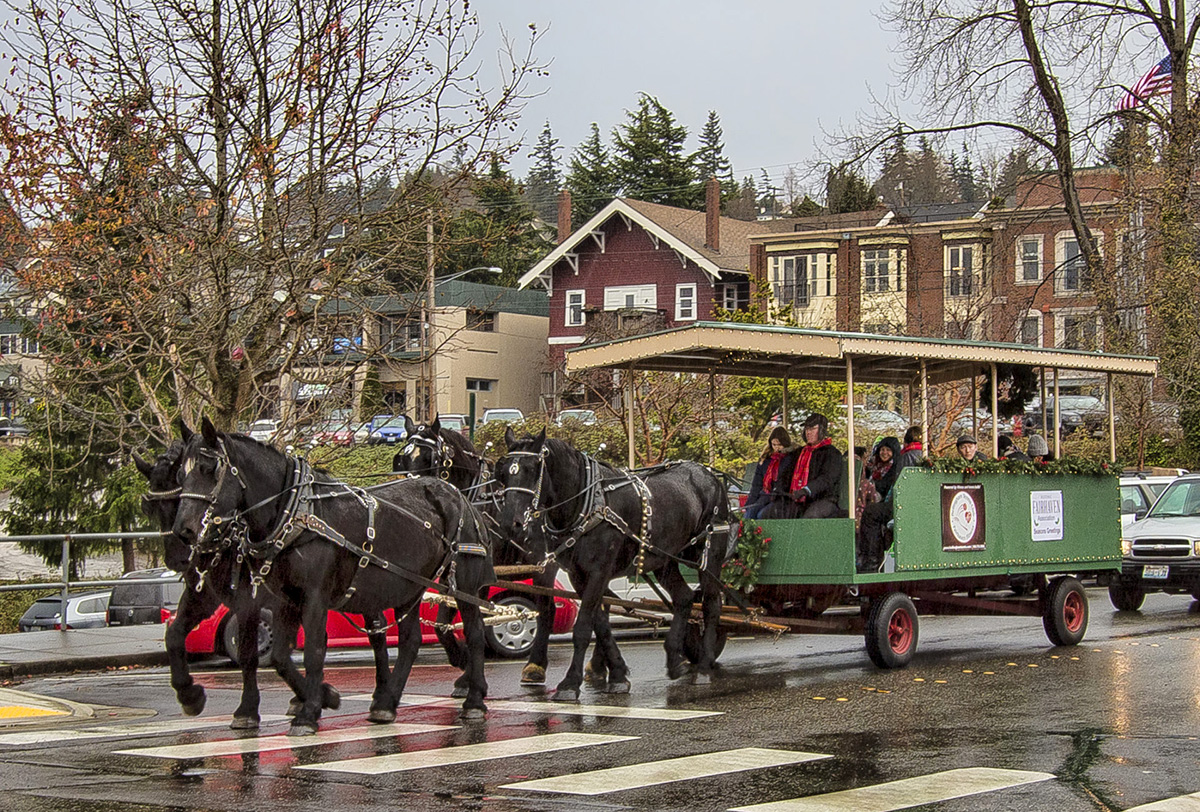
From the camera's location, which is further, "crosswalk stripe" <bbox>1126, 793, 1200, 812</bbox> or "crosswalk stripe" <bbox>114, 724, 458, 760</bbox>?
"crosswalk stripe" <bbox>114, 724, 458, 760</bbox>

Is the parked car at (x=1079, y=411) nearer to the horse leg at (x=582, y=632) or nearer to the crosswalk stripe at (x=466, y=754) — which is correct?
the horse leg at (x=582, y=632)

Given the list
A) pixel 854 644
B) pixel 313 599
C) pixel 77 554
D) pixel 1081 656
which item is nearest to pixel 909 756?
pixel 313 599

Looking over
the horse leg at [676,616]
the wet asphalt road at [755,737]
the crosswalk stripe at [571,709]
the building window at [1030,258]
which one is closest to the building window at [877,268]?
the building window at [1030,258]

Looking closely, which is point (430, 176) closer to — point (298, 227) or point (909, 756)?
point (298, 227)

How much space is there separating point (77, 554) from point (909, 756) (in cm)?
2955

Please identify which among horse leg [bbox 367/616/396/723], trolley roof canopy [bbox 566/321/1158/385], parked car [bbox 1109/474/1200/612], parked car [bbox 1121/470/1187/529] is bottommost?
horse leg [bbox 367/616/396/723]

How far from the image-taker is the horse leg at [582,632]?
11594 mm

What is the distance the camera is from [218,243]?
14.8 m

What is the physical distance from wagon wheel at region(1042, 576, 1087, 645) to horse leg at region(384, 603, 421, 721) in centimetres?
731

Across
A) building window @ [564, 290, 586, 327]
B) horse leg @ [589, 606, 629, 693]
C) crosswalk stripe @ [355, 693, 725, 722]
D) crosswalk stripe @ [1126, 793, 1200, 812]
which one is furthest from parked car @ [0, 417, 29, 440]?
crosswalk stripe @ [1126, 793, 1200, 812]

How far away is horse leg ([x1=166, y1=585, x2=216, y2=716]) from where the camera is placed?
33.3ft

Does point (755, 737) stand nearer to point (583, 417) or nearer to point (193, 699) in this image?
point (193, 699)

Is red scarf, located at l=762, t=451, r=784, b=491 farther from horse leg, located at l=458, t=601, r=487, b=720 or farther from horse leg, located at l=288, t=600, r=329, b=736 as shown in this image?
horse leg, located at l=288, t=600, r=329, b=736

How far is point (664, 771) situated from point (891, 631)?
574 centimetres
